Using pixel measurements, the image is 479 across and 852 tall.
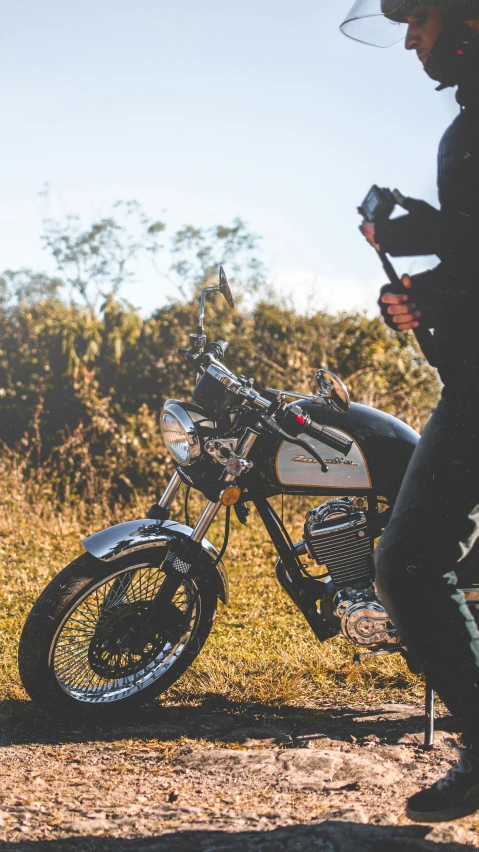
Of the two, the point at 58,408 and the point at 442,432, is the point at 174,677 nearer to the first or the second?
the point at 442,432

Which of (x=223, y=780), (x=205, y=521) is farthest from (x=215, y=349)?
(x=223, y=780)

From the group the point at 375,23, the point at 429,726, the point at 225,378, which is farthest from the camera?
the point at 225,378

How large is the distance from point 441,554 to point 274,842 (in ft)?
2.95

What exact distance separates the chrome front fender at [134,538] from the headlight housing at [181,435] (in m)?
0.27

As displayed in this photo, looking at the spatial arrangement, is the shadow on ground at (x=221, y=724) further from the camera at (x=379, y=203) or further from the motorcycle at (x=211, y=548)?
the camera at (x=379, y=203)

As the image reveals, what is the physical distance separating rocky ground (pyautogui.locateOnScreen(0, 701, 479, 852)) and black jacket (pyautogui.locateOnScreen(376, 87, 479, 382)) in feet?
4.23

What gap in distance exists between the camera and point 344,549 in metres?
2.96

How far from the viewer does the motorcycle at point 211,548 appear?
286 centimetres

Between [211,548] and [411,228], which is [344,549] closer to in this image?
[211,548]

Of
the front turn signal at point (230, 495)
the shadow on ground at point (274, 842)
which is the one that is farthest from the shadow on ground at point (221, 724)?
the front turn signal at point (230, 495)

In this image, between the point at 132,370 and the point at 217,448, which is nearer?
the point at 217,448

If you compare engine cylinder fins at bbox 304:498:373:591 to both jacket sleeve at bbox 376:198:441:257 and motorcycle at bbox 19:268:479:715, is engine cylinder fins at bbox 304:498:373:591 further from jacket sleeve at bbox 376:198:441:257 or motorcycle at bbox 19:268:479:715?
jacket sleeve at bbox 376:198:441:257

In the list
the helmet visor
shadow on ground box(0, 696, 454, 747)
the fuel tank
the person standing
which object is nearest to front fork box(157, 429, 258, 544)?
the fuel tank

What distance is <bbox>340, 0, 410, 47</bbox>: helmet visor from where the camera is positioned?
223 cm
